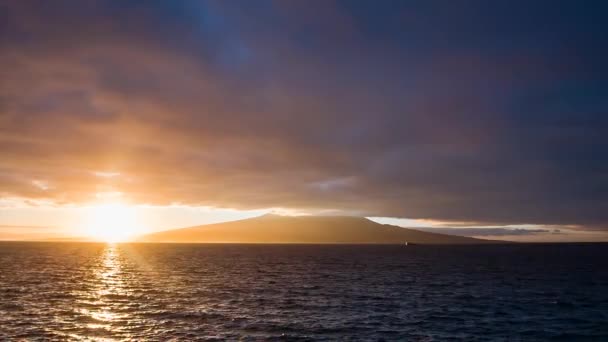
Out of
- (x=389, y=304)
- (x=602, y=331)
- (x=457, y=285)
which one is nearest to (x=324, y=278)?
(x=457, y=285)

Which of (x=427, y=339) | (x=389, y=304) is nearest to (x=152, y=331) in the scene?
(x=427, y=339)

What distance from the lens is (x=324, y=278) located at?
10944cm

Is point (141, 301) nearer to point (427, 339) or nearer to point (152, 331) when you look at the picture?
point (152, 331)

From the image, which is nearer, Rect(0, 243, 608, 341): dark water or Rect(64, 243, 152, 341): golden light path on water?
Rect(64, 243, 152, 341): golden light path on water

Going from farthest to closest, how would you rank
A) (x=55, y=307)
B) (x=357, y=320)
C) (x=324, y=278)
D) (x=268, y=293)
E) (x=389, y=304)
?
(x=324, y=278) → (x=268, y=293) → (x=389, y=304) → (x=55, y=307) → (x=357, y=320)

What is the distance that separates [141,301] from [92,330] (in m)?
20.6

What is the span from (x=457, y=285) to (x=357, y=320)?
4805 cm

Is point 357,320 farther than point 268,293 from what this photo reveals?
No

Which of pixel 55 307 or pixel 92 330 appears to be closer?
pixel 92 330

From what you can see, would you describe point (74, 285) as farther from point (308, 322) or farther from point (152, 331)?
point (308, 322)

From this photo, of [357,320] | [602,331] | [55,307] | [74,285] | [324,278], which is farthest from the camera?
[324,278]

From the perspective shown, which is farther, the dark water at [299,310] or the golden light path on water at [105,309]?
the dark water at [299,310]

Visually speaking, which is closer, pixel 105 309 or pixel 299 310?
pixel 299 310

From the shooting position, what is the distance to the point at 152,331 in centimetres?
4972
